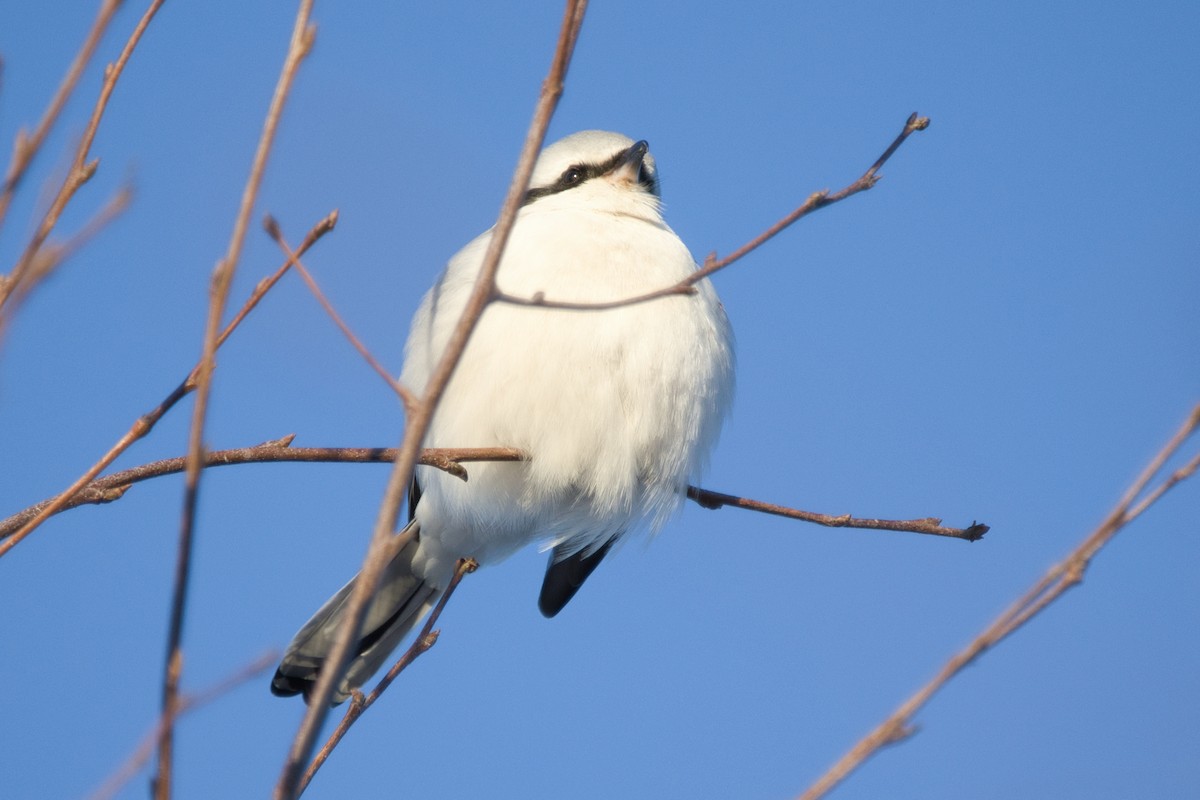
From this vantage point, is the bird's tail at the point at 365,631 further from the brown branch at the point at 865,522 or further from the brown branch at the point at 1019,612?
the brown branch at the point at 1019,612

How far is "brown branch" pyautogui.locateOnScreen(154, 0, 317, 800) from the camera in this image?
1.19 metres

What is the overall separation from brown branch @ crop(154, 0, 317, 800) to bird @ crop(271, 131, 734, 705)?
2.34m

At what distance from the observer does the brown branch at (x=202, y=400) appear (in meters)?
1.19

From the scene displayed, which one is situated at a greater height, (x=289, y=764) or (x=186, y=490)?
(x=186, y=490)

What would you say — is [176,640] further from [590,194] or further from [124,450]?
[590,194]

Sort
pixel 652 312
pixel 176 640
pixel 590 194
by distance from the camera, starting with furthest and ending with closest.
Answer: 1. pixel 590 194
2. pixel 652 312
3. pixel 176 640

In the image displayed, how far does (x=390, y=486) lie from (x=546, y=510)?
10.3 feet

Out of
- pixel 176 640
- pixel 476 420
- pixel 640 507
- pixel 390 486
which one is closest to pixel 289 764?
pixel 176 640

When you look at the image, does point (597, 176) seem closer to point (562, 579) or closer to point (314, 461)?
point (562, 579)

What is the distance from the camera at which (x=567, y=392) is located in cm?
399

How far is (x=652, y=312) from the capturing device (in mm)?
4031

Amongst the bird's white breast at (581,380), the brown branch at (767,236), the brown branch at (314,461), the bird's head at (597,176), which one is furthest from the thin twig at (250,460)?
the bird's head at (597,176)

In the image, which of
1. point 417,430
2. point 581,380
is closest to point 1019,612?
point 417,430

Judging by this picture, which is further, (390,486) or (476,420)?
(476,420)
